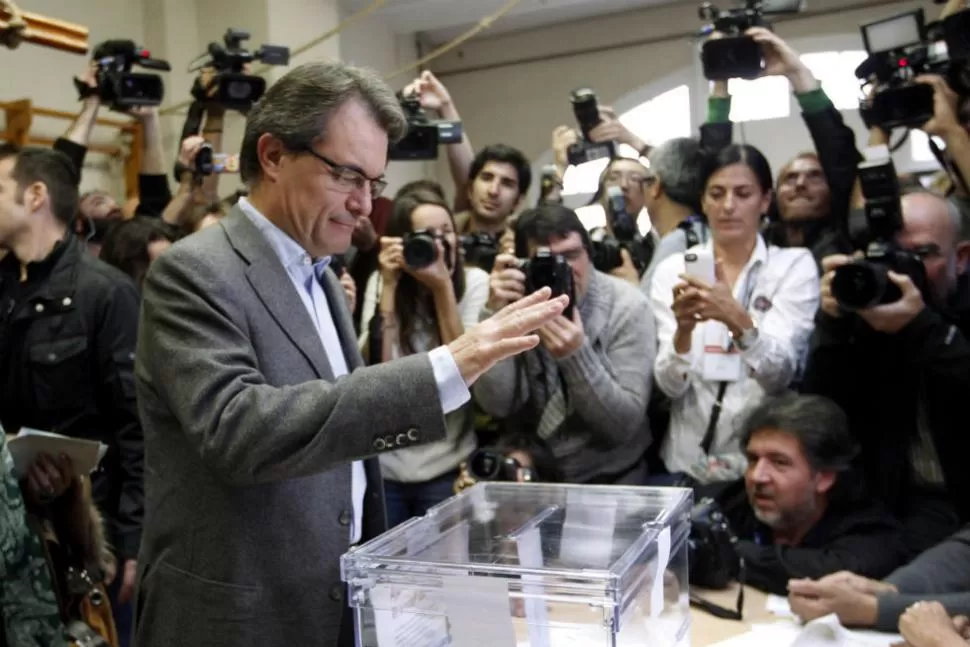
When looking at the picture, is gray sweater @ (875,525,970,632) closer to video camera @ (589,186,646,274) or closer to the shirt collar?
the shirt collar

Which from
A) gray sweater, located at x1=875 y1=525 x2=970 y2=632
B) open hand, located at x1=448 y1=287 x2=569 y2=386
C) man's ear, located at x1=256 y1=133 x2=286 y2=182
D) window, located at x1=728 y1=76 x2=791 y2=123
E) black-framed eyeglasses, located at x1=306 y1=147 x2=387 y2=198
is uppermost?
window, located at x1=728 y1=76 x2=791 y2=123

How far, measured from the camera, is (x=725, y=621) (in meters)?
1.58

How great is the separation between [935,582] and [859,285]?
56cm

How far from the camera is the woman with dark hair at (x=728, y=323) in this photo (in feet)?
6.59

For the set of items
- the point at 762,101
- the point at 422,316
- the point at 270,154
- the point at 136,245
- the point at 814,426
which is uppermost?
the point at 762,101

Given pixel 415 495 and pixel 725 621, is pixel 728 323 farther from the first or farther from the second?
pixel 415 495

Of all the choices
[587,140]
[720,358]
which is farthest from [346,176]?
[587,140]

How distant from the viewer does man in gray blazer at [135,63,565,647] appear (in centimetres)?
100

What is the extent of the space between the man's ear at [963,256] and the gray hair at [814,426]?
45 centimetres

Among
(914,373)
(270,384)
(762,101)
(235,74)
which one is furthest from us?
(762,101)

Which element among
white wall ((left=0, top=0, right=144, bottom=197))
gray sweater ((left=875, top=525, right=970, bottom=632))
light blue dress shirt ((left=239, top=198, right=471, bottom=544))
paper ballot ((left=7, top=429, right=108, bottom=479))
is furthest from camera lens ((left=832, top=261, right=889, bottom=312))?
white wall ((left=0, top=0, right=144, bottom=197))

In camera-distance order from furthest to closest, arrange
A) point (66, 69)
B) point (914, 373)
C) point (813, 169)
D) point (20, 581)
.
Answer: point (66, 69) < point (813, 169) < point (914, 373) < point (20, 581)

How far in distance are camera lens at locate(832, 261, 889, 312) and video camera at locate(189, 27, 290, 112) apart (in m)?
1.74

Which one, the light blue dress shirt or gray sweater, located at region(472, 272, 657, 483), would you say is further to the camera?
gray sweater, located at region(472, 272, 657, 483)
